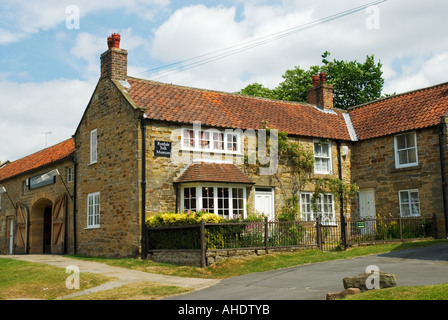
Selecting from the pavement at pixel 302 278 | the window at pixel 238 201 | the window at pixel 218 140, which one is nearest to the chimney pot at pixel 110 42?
the window at pixel 218 140

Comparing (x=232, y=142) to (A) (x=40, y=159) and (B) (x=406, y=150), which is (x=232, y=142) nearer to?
(B) (x=406, y=150)

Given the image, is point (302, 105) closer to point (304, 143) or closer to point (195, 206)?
point (304, 143)

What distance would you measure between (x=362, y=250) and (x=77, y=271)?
10.6 meters

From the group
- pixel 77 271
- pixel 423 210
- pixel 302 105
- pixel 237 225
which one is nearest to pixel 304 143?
pixel 302 105

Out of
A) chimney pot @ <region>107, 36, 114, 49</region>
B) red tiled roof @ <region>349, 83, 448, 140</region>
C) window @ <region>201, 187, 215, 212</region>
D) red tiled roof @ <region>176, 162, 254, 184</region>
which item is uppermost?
chimney pot @ <region>107, 36, 114, 49</region>

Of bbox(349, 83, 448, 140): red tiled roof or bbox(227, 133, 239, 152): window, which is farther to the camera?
bbox(349, 83, 448, 140): red tiled roof

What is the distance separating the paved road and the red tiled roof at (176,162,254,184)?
19.3 feet

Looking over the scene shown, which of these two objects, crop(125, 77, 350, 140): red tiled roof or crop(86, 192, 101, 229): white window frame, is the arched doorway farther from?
crop(125, 77, 350, 140): red tiled roof

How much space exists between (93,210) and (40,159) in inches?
387

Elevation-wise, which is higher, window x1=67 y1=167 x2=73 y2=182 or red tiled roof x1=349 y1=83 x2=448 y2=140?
red tiled roof x1=349 y1=83 x2=448 y2=140

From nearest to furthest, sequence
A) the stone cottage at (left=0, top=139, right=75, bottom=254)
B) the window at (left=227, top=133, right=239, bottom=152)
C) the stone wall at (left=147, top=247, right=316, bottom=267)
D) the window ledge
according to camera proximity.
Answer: the stone wall at (left=147, top=247, right=316, bottom=267) → the window at (left=227, top=133, right=239, bottom=152) → the window ledge → the stone cottage at (left=0, top=139, right=75, bottom=254)

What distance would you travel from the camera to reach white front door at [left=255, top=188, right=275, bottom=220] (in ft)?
76.4

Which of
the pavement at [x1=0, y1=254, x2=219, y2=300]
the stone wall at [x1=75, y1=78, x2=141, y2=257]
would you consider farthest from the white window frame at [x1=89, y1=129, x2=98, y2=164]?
the pavement at [x1=0, y1=254, x2=219, y2=300]

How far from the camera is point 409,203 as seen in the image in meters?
24.5
